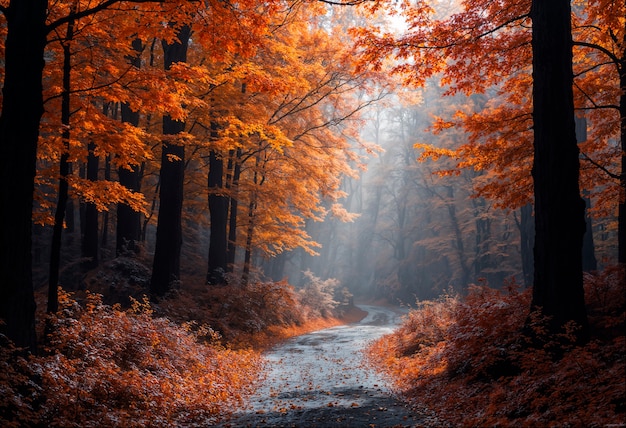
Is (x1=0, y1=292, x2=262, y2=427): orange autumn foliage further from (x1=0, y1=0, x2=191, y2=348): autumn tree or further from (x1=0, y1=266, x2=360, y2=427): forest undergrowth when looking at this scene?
(x1=0, y1=0, x2=191, y2=348): autumn tree

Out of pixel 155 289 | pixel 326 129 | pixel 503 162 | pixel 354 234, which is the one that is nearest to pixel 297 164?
pixel 326 129

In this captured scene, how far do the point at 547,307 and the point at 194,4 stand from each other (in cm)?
768

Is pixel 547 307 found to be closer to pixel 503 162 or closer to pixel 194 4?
pixel 503 162

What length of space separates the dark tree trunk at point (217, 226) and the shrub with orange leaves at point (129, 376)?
8.44m

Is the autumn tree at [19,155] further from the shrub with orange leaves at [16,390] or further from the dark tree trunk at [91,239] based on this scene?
the dark tree trunk at [91,239]

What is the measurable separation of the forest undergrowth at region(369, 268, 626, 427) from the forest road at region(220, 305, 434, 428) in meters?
0.57

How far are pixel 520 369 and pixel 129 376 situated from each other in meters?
6.08

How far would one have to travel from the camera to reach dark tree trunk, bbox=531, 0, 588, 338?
7.69m

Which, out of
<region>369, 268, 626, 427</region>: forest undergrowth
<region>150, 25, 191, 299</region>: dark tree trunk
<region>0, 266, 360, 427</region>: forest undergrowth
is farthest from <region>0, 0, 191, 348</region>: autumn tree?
<region>150, 25, 191, 299</region>: dark tree trunk

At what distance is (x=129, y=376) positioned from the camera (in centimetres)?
739

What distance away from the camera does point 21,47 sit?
21.3ft

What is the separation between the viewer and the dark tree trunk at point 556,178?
769cm

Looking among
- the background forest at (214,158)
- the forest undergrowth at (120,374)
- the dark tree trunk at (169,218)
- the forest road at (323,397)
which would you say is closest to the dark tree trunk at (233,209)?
the background forest at (214,158)

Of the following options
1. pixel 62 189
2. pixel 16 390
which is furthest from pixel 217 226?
pixel 16 390
